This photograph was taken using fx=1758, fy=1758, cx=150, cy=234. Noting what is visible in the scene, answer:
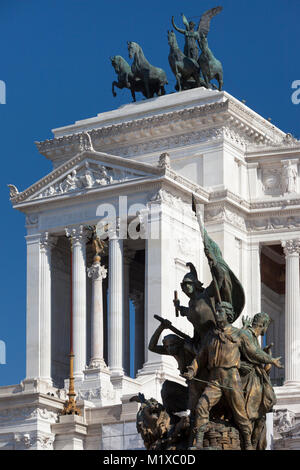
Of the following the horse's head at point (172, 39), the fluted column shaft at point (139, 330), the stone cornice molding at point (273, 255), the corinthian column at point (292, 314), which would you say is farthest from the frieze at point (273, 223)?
the horse's head at point (172, 39)

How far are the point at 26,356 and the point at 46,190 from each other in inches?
338

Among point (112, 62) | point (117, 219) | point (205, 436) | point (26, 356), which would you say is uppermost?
point (112, 62)

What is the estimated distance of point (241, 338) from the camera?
40406 millimetres

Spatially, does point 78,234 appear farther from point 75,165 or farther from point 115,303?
point 115,303

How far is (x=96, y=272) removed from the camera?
85.4 metres

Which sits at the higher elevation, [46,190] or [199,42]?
[199,42]

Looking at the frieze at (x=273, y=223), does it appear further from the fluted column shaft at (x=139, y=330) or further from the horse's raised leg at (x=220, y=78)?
the horse's raised leg at (x=220, y=78)

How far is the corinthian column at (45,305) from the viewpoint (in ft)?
287

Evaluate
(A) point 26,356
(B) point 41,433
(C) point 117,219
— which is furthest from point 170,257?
(B) point 41,433

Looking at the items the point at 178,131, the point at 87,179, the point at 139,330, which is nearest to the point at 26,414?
the point at 87,179

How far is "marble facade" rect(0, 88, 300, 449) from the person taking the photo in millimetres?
85500

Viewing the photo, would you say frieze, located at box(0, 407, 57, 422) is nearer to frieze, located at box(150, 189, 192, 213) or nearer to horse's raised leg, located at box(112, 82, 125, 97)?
frieze, located at box(150, 189, 192, 213)

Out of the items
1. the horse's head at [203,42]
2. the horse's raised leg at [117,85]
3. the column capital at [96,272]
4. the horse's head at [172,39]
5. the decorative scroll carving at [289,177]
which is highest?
the horse's head at [172,39]

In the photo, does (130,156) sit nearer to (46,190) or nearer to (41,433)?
(46,190)
